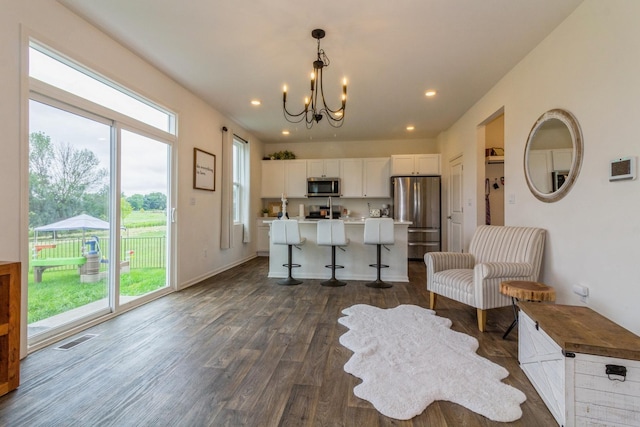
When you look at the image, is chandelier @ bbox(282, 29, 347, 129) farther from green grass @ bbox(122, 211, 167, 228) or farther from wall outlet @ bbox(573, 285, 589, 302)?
wall outlet @ bbox(573, 285, 589, 302)

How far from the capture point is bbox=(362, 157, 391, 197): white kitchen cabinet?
6.48 m

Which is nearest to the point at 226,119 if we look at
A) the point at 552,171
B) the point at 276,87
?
the point at 276,87

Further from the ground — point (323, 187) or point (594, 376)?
point (323, 187)

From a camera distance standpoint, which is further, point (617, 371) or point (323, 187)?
point (323, 187)

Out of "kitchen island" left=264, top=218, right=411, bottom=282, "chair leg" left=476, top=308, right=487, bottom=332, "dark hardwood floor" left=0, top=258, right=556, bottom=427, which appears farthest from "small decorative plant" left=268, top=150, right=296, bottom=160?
"chair leg" left=476, top=308, right=487, bottom=332

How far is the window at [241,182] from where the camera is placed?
5934 millimetres

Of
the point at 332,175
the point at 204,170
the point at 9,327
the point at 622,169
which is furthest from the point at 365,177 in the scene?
the point at 9,327

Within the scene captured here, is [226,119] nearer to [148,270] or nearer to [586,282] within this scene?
[148,270]

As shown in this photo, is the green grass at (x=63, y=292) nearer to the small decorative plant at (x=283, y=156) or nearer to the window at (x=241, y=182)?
the window at (x=241, y=182)

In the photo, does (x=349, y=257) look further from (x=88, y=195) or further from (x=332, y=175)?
(x=88, y=195)

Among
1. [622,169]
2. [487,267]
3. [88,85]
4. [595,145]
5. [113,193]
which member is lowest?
[487,267]

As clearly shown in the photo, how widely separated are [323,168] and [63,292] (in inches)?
200

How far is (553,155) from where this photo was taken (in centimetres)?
265

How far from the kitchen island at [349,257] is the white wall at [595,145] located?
1.75 metres
